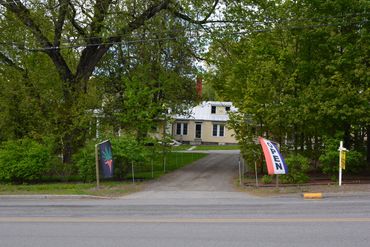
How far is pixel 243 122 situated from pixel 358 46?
5.89 m

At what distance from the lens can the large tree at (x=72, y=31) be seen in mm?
22547

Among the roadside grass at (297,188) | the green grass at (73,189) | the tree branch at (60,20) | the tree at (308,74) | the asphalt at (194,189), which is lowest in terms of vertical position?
the green grass at (73,189)

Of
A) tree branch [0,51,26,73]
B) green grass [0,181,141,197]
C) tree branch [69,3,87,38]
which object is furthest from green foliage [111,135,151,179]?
tree branch [0,51,26,73]

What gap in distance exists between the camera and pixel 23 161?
20.8 m

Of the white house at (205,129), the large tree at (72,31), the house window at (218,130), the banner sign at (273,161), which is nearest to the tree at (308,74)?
the banner sign at (273,161)

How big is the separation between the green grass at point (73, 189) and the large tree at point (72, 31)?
3.27m

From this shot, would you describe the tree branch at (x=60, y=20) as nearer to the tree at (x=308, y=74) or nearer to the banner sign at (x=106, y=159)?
the banner sign at (x=106, y=159)

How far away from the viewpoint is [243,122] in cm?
2153

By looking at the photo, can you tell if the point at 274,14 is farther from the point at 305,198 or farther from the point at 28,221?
the point at 28,221

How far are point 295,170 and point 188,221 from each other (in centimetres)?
994

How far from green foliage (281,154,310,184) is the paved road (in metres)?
3.33

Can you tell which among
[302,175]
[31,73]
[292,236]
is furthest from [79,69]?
[292,236]

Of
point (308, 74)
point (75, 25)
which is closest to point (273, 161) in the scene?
point (308, 74)

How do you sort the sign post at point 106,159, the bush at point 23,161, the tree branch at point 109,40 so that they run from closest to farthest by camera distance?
the sign post at point 106,159 < the bush at point 23,161 < the tree branch at point 109,40
